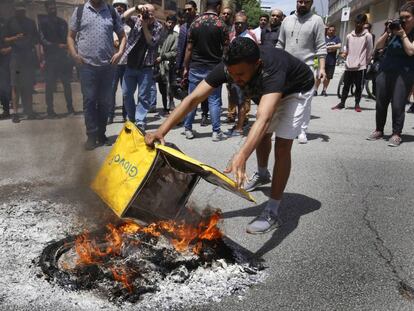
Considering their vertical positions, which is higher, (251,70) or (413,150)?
(251,70)

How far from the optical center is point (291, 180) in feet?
14.9

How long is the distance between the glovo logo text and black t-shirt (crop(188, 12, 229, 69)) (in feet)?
10.9

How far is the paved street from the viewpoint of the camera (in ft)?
8.36

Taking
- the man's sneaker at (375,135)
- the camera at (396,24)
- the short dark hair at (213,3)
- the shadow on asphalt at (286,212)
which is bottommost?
the shadow on asphalt at (286,212)

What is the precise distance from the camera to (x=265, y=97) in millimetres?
2564

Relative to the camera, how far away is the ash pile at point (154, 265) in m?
2.43

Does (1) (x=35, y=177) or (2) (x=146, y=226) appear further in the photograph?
(1) (x=35, y=177)

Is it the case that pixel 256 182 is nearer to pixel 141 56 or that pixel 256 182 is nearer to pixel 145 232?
pixel 145 232

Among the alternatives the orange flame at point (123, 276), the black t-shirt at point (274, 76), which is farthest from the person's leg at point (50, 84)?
the orange flame at point (123, 276)

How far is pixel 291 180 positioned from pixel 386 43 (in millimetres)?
3033

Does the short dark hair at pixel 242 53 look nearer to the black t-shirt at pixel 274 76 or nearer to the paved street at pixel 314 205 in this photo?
the black t-shirt at pixel 274 76

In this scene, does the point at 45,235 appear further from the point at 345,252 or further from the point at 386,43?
the point at 386,43

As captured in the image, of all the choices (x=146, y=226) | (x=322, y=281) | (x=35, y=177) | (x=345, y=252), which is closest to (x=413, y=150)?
(x=345, y=252)

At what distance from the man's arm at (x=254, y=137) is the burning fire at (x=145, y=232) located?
721mm
